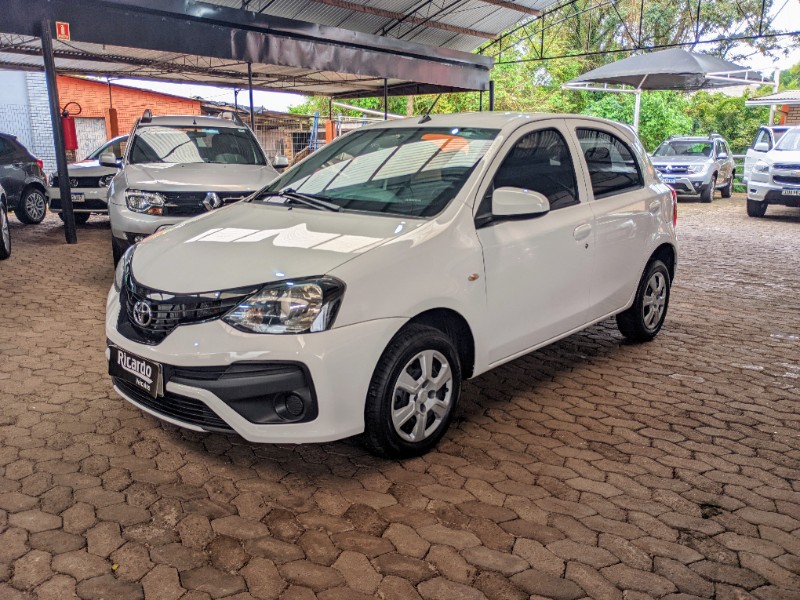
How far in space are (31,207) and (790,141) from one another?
49.9ft

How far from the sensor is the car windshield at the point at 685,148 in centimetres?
1844

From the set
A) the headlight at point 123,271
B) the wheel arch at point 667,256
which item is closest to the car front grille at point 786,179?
the wheel arch at point 667,256

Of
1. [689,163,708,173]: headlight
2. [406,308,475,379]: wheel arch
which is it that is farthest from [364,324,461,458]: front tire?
[689,163,708,173]: headlight

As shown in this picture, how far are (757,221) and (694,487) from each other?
1276cm

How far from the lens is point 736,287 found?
7.80m

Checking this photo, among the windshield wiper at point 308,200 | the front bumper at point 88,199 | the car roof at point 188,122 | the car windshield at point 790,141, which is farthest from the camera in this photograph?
the car windshield at point 790,141

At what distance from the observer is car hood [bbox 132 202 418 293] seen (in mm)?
3117

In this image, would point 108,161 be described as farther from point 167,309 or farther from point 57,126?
point 167,309

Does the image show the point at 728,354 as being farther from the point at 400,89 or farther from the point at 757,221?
the point at 400,89

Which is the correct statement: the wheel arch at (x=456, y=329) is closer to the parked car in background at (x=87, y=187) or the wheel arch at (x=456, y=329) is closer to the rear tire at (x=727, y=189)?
the parked car in background at (x=87, y=187)

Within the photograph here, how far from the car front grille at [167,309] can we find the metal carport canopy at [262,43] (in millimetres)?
7932

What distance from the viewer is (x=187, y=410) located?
3.13 metres

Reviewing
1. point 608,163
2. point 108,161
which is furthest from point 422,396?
point 108,161

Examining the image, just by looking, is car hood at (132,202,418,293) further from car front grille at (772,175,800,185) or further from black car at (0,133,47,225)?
car front grille at (772,175,800,185)
